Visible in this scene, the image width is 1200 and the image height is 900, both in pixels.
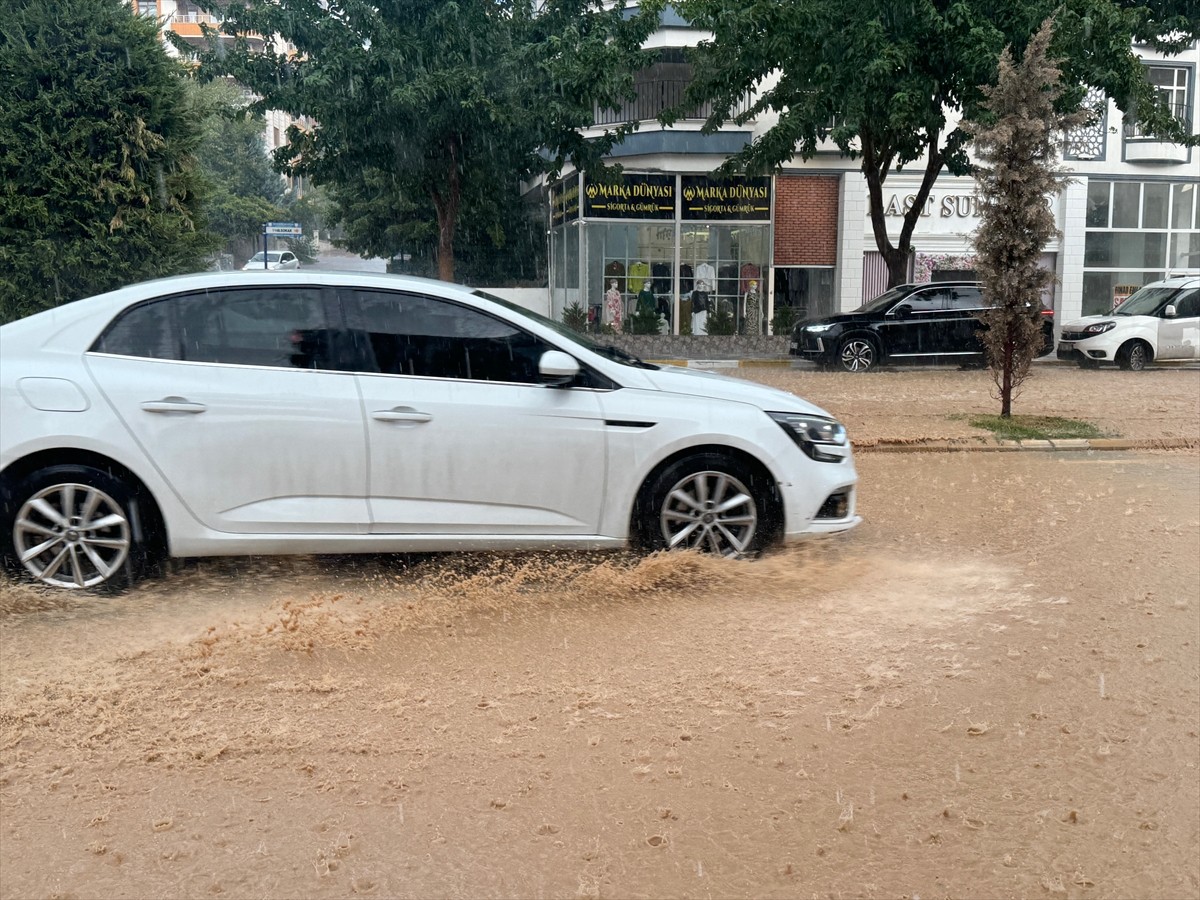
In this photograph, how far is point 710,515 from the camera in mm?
6410

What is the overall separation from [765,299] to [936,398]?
13.0 meters

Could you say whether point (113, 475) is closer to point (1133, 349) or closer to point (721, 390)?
point (721, 390)

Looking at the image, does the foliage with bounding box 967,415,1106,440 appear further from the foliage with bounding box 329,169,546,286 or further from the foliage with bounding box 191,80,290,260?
the foliage with bounding box 191,80,290,260

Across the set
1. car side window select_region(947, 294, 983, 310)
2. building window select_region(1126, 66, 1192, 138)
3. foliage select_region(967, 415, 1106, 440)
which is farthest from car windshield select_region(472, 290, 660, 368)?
building window select_region(1126, 66, 1192, 138)

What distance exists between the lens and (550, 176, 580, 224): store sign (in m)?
29.0

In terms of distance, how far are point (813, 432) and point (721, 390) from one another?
1.76ft

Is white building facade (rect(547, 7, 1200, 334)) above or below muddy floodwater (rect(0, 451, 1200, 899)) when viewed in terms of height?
above

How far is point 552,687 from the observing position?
15.8 feet

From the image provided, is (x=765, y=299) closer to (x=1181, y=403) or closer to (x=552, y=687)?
(x=1181, y=403)

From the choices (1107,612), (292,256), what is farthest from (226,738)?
(292,256)

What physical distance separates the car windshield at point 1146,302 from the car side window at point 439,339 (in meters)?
20.6

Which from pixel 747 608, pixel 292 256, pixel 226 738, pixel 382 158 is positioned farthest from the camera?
pixel 292 256

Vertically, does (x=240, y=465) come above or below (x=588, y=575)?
above

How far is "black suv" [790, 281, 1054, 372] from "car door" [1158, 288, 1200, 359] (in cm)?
230
